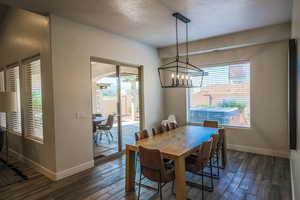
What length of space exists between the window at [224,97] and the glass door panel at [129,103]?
5.80 feet

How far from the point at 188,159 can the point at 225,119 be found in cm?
250

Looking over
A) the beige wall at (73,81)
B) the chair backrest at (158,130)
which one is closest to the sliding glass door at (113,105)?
the beige wall at (73,81)

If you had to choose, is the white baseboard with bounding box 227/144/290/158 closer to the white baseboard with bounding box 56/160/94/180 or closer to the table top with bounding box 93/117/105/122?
the table top with bounding box 93/117/105/122

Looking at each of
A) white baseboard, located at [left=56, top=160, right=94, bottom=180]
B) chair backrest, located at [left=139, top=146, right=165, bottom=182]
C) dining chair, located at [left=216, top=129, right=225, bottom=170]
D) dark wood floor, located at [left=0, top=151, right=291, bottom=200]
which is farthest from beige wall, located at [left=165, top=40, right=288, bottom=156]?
white baseboard, located at [left=56, top=160, right=94, bottom=180]

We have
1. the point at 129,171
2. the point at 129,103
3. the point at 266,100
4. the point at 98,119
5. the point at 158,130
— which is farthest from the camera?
the point at 129,103

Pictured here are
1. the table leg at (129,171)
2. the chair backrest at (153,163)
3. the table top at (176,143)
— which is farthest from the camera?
the table leg at (129,171)

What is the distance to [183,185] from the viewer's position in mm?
2334

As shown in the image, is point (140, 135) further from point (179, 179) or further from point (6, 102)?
point (6, 102)

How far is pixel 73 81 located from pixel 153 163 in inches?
89.3

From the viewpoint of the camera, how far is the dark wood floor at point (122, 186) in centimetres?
268

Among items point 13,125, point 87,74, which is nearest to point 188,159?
point 87,74

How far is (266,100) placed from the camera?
428 centimetres

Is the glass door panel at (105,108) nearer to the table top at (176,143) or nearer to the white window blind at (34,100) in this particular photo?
the white window blind at (34,100)

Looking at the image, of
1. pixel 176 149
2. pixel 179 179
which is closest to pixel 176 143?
pixel 176 149
